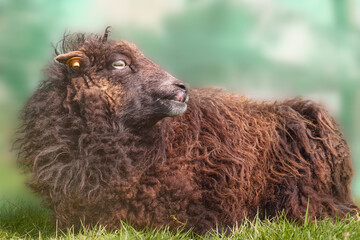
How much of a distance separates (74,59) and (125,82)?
2.00ft

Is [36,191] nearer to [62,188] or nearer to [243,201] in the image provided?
[62,188]

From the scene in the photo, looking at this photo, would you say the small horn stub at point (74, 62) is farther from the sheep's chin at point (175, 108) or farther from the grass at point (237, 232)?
the grass at point (237, 232)

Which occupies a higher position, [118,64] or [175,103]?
[118,64]

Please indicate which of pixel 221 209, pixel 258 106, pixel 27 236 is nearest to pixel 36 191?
pixel 27 236

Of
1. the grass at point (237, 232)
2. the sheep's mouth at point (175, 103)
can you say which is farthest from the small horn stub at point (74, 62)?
the grass at point (237, 232)

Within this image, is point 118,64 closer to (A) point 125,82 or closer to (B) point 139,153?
(A) point 125,82

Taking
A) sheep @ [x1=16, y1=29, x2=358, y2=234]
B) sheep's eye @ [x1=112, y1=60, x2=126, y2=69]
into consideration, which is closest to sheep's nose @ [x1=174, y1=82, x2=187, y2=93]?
sheep @ [x1=16, y1=29, x2=358, y2=234]

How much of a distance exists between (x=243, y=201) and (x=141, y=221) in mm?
1210

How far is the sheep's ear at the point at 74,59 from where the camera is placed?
4652 millimetres

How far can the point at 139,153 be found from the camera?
465 cm

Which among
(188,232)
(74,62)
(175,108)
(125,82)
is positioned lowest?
(188,232)

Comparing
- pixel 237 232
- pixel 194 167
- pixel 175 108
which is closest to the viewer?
pixel 237 232

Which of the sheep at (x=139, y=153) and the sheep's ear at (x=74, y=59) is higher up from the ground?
the sheep's ear at (x=74, y=59)

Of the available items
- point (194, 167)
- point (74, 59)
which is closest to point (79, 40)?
point (74, 59)
